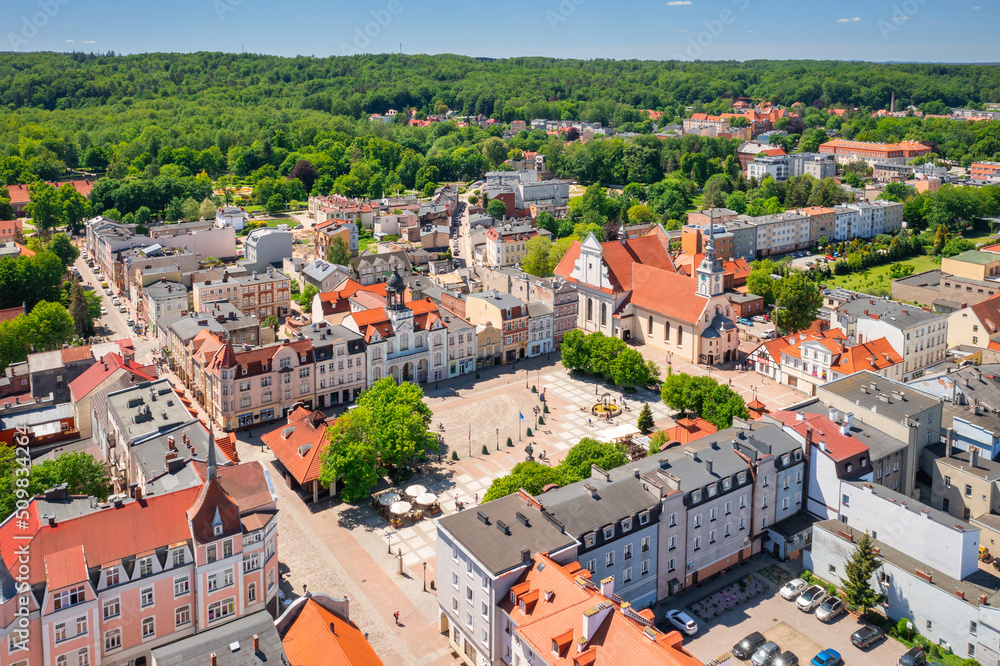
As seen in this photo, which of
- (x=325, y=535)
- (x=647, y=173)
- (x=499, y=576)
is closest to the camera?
(x=499, y=576)

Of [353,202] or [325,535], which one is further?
[353,202]

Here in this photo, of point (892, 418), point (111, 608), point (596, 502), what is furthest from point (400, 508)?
point (892, 418)

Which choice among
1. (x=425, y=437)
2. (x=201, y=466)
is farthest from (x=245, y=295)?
(x=201, y=466)

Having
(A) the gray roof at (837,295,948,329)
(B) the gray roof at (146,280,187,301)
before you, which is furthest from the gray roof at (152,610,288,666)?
(A) the gray roof at (837,295,948,329)

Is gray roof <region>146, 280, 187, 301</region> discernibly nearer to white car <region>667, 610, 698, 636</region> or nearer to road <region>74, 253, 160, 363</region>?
road <region>74, 253, 160, 363</region>

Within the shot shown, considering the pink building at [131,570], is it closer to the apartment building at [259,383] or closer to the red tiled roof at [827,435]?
the apartment building at [259,383]

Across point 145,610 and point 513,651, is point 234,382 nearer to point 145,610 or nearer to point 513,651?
point 145,610

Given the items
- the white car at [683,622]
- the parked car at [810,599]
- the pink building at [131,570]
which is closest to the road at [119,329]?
the pink building at [131,570]
